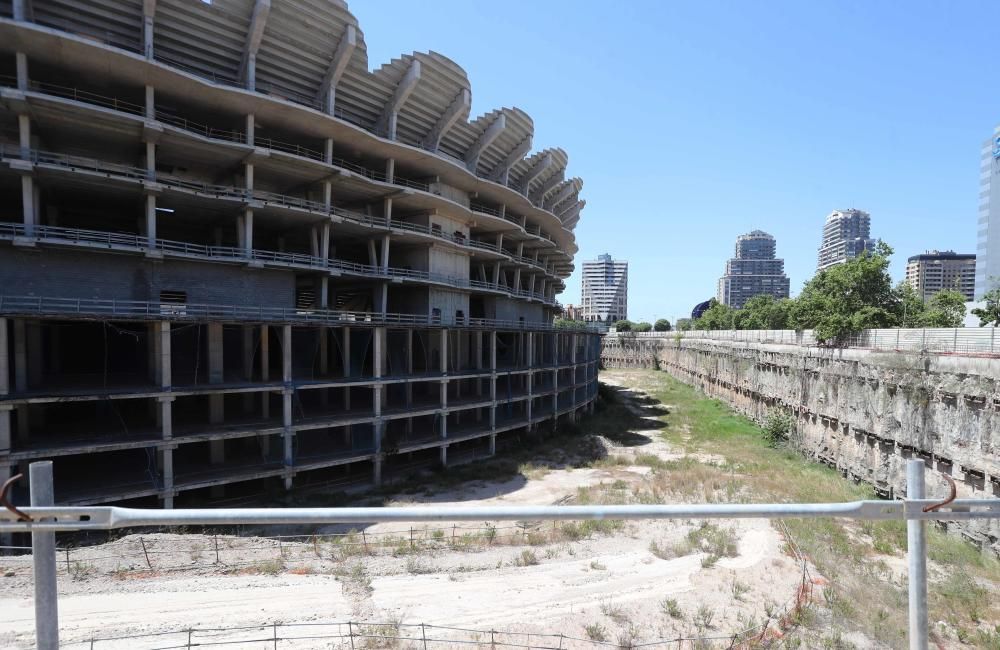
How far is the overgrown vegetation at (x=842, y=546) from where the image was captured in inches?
388

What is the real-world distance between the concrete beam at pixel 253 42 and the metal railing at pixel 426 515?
27213 millimetres

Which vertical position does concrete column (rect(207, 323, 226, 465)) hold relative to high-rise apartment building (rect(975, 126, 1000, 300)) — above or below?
below

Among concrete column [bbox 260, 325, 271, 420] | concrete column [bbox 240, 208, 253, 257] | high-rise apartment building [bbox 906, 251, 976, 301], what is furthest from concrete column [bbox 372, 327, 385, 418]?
high-rise apartment building [bbox 906, 251, 976, 301]

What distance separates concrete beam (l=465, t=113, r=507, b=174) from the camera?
117ft

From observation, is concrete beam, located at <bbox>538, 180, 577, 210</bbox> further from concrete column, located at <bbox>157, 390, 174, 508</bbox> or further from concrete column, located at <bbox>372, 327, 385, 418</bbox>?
concrete column, located at <bbox>157, 390, 174, 508</bbox>

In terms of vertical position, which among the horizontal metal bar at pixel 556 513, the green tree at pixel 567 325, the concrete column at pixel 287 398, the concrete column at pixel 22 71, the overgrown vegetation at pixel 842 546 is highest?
the concrete column at pixel 22 71

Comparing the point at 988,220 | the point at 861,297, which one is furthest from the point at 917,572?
the point at 988,220

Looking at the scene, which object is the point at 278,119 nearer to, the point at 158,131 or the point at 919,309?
the point at 158,131

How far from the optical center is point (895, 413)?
78.5 ft

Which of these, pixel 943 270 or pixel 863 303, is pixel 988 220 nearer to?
pixel 863 303

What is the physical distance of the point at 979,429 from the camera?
Answer: 19328 millimetres

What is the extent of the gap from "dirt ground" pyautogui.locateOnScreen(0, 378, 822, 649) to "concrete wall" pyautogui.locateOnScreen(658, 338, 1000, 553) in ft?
17.8

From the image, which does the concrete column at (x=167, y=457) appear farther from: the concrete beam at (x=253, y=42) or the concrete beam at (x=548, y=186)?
the concrete beam at (x=548, y=186)

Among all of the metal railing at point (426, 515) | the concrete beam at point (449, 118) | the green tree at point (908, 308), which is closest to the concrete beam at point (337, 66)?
the concrete beam at point (449, 118)
